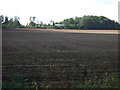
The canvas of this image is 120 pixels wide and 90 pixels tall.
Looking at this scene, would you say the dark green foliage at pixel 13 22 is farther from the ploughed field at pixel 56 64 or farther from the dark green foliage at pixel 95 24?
the ploughed field at pixel 56 64

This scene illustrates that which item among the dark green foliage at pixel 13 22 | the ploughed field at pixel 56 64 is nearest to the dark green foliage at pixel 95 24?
the dark green foliage at pixel 13 22

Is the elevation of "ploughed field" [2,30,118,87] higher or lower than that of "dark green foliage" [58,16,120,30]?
lower

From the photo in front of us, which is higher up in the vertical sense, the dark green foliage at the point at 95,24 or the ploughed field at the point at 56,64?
the dark green foliage at the point at 95,24

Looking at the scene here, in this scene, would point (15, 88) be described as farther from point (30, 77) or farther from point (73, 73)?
point (73, 73)

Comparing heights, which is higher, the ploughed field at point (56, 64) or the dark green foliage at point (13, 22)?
the dark green foliage at point (13, 22)

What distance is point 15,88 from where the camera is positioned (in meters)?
4.95

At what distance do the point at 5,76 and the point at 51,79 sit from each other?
1.66 meters

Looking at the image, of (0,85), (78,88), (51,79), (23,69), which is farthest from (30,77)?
(78,88)

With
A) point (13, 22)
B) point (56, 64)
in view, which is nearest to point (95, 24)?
point (13, 22)

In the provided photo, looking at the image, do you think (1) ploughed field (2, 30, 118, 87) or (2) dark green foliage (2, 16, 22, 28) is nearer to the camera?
(1) ploughed field (2, 30, 118, 87)

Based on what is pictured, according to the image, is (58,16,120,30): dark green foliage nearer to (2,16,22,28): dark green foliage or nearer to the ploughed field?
(2,16,22,28): dark green foliage

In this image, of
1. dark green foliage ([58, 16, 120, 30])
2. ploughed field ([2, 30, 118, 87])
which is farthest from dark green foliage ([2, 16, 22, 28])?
ploughed field ([2, 30, 118, 87])

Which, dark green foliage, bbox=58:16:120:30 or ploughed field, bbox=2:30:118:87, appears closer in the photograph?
ploughed field, bbox=2:30:118:87

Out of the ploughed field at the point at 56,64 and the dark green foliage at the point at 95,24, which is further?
the dark green foliage at the point at 95,24
